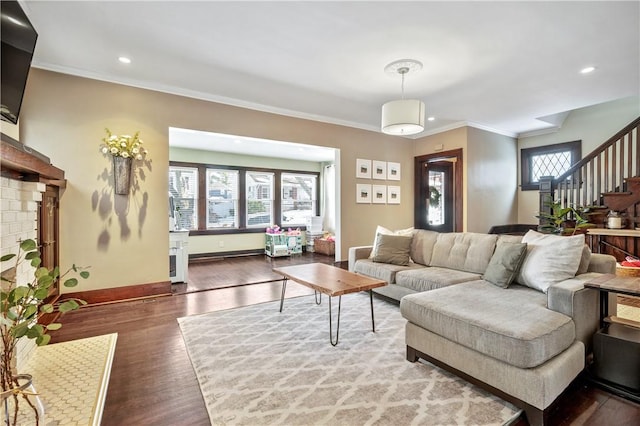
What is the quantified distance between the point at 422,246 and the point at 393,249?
1.31ft

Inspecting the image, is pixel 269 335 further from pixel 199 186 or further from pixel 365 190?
pixel 199 186

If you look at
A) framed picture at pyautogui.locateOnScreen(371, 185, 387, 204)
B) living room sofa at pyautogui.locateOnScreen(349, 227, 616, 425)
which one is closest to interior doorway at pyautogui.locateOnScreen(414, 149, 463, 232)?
framed picture at pyautogui.locateOnScreen(371, 185, 387, 204)

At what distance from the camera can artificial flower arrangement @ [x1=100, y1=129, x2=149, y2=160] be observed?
3.60m

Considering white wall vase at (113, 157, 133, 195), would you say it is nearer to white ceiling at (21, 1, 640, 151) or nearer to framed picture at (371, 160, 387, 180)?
white ceiling at (21, 1, 640, 151)

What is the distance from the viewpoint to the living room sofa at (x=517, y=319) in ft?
5.42

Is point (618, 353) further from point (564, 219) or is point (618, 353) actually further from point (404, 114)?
point (564, 219)

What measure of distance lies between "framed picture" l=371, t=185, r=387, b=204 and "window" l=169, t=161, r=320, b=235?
286cm

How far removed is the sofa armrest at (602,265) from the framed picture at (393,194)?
376 cm

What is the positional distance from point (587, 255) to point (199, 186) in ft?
22.4

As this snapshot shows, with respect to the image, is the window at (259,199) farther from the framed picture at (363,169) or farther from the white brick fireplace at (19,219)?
the white brick fireplace at (19,219)

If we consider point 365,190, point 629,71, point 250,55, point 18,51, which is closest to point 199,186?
point 365,190

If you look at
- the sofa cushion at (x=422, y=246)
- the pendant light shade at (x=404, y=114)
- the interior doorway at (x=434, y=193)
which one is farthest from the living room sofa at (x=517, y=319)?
the interior doorway at (x=434, y=193)

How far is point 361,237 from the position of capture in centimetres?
579

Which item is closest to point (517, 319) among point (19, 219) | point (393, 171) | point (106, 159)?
point (19, 219)
